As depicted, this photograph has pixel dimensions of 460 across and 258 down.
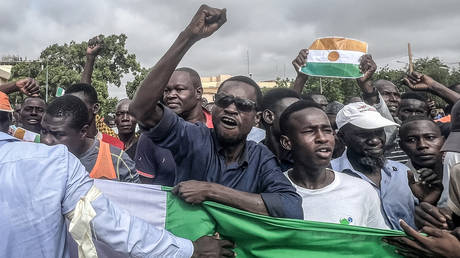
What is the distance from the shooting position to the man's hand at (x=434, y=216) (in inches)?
88.4

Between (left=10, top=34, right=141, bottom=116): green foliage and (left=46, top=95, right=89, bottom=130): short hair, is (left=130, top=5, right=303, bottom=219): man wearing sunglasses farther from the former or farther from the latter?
(left=10, top=34, right=141, bottom=116): green foliage

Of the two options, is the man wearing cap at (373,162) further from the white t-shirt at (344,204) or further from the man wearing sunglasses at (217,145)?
the man wearing sunglasses at (217,145)

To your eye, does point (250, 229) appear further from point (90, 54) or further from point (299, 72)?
point (90, 54)

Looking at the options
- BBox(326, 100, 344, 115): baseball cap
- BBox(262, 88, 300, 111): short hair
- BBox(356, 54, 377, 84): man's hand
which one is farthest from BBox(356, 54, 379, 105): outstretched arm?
BBox(262, 88, 300, 111): short hair

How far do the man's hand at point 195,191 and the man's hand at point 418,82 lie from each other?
319 cm

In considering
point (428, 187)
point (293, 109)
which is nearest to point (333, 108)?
point (293, 109)

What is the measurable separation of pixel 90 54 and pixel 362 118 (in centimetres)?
355

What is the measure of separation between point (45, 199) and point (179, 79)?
7.07 feet

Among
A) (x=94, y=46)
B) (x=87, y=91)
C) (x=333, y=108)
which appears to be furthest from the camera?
(x=94, y=46)

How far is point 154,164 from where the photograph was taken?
11.1 feet

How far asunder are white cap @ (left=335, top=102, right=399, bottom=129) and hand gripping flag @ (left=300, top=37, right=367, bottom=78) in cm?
290

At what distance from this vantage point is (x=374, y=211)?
273 cm

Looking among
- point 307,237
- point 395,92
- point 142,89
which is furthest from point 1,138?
point 395,92

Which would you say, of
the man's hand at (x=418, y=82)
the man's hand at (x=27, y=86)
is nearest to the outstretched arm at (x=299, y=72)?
the man's hand at (x=418, y=82)
